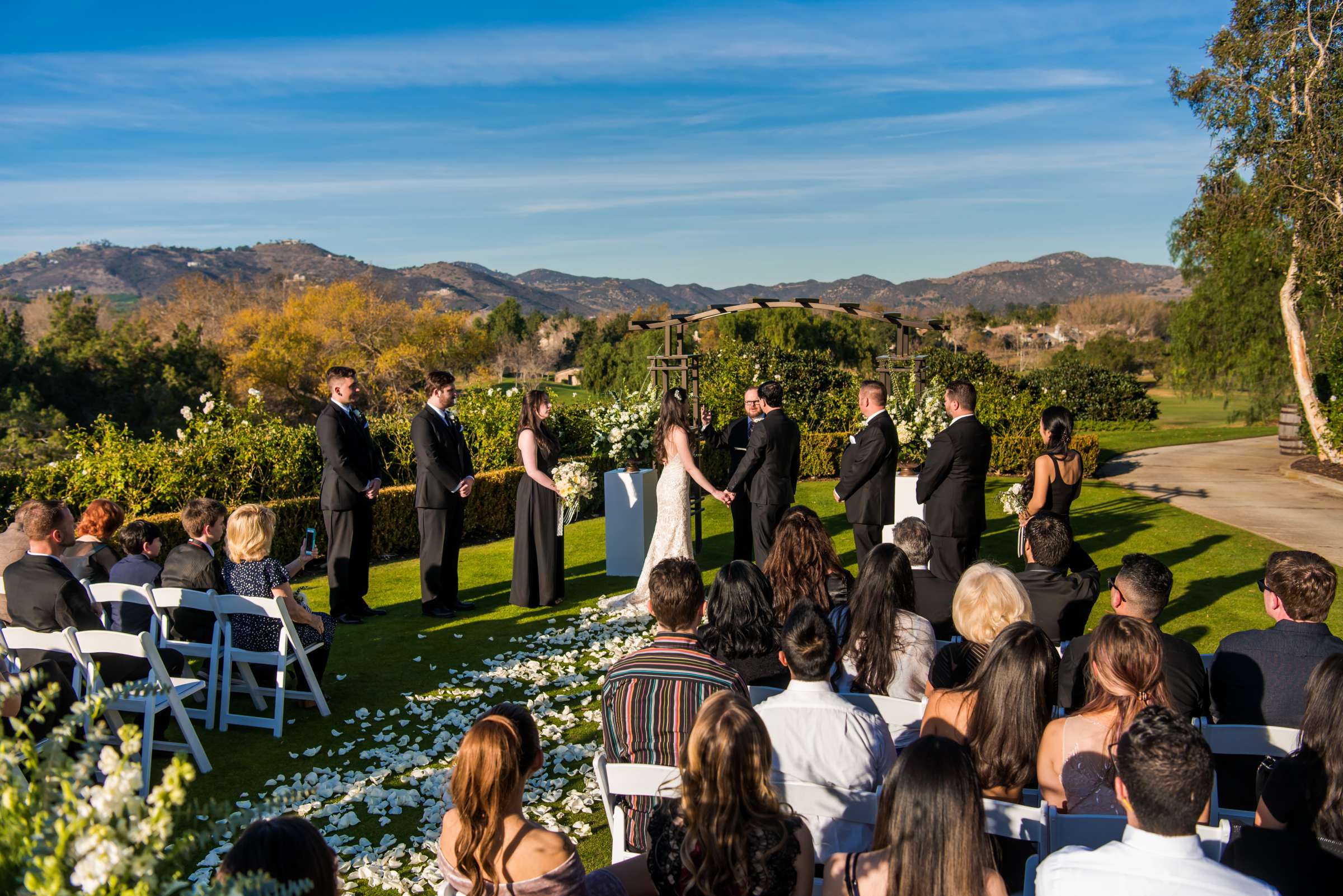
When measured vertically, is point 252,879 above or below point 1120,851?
above

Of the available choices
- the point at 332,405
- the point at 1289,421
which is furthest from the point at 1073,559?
the point at 1289,421

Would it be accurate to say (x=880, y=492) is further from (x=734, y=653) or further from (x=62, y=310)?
(x=62, y=310)

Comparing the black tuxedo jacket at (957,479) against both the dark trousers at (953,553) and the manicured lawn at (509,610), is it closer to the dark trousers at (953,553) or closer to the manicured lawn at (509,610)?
the dark trousers at (953,553)

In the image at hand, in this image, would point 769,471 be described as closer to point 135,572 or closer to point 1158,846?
point 135,572

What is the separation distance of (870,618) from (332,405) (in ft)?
16.0

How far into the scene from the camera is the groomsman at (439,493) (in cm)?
754

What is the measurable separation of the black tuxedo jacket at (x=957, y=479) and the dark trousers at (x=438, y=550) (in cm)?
393

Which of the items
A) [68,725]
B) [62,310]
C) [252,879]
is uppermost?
[62,310]

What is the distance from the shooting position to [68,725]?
4.50ft

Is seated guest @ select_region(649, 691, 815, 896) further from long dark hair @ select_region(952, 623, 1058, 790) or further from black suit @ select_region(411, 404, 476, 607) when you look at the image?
black suit @ select_region(411, 404, 476, 607)

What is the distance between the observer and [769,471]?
315 inches

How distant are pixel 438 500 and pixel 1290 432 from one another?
1823cm

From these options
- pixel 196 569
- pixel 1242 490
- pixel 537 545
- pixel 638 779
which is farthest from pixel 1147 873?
pixel 1242 490

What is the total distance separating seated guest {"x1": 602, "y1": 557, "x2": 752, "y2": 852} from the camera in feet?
10.6
